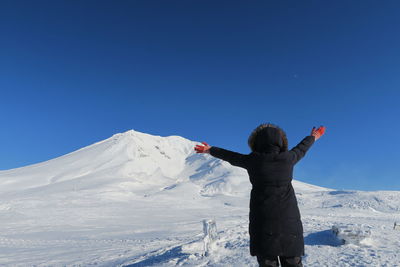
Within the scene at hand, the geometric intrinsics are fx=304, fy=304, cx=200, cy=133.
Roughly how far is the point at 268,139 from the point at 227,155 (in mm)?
431

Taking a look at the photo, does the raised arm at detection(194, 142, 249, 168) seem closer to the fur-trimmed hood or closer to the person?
the person

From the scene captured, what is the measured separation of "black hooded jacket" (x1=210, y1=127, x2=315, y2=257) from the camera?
2.63 meters

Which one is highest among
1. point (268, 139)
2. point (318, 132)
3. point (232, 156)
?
point (318, 132)

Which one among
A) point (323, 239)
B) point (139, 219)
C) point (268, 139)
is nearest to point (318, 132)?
point (268, 139)

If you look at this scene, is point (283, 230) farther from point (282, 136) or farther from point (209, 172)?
point (209, 172)

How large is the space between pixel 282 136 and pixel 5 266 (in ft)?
45.0

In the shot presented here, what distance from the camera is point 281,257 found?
2.69 m

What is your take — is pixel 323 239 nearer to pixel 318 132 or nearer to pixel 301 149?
pixel 318 132

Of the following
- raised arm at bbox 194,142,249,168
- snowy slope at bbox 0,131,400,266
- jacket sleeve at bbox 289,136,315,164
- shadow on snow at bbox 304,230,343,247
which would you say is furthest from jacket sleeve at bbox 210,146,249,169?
shadow on snow at bbox 304,230,343,247

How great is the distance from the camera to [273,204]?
2656 mm

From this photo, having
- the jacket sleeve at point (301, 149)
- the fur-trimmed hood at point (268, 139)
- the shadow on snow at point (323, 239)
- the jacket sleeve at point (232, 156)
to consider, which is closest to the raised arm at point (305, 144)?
the jacket sleeve at point (301, 149)

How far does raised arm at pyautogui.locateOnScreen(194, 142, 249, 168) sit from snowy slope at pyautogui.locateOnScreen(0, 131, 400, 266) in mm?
5513

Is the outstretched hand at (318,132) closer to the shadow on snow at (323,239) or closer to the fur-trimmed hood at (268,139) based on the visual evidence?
the fur-trimmed hood at (268,139)

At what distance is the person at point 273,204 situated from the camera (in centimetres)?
263
